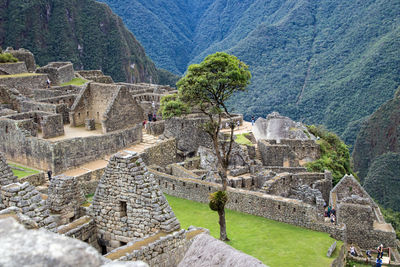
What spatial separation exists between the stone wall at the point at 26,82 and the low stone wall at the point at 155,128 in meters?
9.75

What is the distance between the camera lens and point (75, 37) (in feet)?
607

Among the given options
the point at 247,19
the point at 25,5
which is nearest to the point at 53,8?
the point at 25,5

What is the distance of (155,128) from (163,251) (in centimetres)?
1997

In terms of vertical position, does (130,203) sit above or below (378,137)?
above

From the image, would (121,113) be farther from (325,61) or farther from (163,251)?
(325,61)

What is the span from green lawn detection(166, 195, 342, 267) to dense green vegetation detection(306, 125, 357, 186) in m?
10.1

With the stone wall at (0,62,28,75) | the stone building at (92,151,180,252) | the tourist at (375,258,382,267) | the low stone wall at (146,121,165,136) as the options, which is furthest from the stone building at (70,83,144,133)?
the stone building at (92,151,180,252)

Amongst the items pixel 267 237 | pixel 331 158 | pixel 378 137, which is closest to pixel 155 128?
pixel 331 158

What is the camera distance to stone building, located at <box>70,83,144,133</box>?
23.2 metres

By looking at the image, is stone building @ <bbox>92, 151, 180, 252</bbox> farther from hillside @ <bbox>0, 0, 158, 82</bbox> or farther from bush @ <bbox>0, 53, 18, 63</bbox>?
hillside @ <bbox>0, 0, 158, 82</bbox>

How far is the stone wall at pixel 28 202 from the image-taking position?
214 inches

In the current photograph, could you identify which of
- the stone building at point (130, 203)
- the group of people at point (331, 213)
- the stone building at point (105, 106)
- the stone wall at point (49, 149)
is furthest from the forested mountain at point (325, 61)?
the stone building at point (130, 203)

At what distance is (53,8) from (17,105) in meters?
177

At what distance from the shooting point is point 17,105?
25.6 metres
